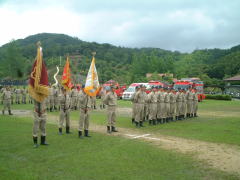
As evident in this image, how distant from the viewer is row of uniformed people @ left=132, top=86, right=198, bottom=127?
14219mm

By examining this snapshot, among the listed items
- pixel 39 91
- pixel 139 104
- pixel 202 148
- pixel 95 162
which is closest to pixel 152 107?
pixel 139 104

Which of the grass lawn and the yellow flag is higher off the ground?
the yellow flag

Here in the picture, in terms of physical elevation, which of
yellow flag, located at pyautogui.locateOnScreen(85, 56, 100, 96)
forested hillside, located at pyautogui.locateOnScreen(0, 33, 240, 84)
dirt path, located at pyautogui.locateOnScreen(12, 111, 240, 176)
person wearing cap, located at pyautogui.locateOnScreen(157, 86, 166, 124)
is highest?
forested hillside, located at pyautogui.locateOnScreen(0, 33, 240, 84)

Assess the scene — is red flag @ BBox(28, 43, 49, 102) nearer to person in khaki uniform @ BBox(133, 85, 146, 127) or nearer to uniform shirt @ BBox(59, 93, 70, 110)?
uniform shirt @ BBox(59, 93, 70, 110)

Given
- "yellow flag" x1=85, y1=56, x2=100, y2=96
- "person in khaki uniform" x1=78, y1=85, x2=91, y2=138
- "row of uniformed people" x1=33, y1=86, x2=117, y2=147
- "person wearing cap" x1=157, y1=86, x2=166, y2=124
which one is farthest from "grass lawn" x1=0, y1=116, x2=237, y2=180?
"person wearing cap" x1=157, y1=86, x2=166, y2=124

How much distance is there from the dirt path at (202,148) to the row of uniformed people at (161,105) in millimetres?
2259

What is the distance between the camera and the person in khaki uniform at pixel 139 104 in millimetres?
13914

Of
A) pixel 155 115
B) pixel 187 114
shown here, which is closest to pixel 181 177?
pixel 155 115

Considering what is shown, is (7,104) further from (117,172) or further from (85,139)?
(117,172)

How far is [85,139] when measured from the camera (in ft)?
34.1

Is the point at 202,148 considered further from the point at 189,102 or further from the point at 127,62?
the point at 127,62

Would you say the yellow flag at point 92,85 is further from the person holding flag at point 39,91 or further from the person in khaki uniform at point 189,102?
the person in khaki uniform at point 189,102

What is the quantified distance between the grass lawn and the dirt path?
480 millimetres

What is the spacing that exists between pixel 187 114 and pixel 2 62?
51.8 meters
